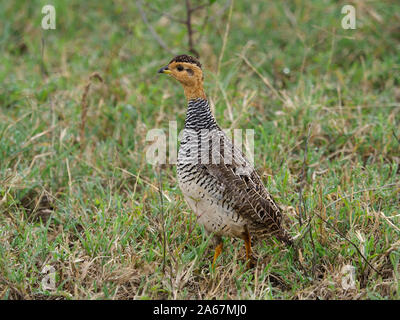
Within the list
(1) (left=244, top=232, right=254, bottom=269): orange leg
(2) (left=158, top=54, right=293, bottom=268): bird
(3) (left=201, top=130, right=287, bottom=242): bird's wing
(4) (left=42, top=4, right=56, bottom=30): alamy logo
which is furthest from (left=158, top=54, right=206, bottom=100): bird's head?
(4) (left=42, top=4, right=56, bottom=30): alamy logo

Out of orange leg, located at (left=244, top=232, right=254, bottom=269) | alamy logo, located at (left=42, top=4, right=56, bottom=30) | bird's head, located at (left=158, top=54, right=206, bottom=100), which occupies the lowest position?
orange leg, located at (left=244, top=232, right=254, bottom=269)

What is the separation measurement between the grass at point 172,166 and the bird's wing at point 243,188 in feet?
0.76

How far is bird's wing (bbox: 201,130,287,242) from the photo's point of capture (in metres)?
3.77

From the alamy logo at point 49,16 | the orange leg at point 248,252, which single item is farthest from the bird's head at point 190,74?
the alamy logo at point 49,16

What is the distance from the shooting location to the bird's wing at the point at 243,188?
377cm

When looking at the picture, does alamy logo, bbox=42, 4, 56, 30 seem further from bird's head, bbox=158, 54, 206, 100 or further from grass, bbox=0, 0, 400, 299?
bird's head, bbox=158, 54, 206, 100

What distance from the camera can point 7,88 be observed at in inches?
246

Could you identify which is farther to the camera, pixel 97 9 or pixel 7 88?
pixel 97 9

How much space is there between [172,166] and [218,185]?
1.53 metres

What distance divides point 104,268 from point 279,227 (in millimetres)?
1215

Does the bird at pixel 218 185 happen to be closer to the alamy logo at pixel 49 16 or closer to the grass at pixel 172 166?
the grass at pixel 172 166
